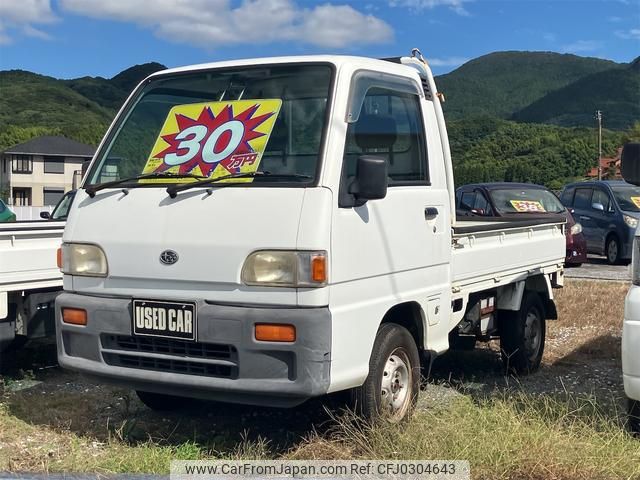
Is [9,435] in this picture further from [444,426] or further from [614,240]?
[614,240]

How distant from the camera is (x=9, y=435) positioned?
4602 mm

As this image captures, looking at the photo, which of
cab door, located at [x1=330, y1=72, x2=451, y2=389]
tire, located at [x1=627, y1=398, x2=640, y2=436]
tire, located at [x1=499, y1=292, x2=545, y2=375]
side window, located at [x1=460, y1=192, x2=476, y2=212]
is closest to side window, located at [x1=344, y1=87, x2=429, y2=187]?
cab door, located at [x1=330, y1=72, x2=451, y2=389]

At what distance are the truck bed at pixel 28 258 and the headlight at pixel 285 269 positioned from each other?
2.52 meters

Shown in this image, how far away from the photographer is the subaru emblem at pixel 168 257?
13.1 ft

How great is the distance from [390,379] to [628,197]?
1277 centimetres

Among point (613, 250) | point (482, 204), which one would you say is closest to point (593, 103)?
point (613, 250)

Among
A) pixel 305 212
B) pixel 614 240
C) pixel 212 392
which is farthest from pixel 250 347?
pixel 614 240

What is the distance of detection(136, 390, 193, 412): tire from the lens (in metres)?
5.10

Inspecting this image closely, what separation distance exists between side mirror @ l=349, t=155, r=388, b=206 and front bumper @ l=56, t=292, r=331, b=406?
692 millimetres

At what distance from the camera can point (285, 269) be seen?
3.75 meters

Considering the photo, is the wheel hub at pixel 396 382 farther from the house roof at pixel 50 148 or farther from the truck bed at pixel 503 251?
the house roof at pixel 50 148

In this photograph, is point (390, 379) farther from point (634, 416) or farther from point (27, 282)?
point (27, 282)

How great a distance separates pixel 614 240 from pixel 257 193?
1310 centimetres

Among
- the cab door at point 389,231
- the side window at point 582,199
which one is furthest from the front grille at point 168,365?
the side window at point 582,199
